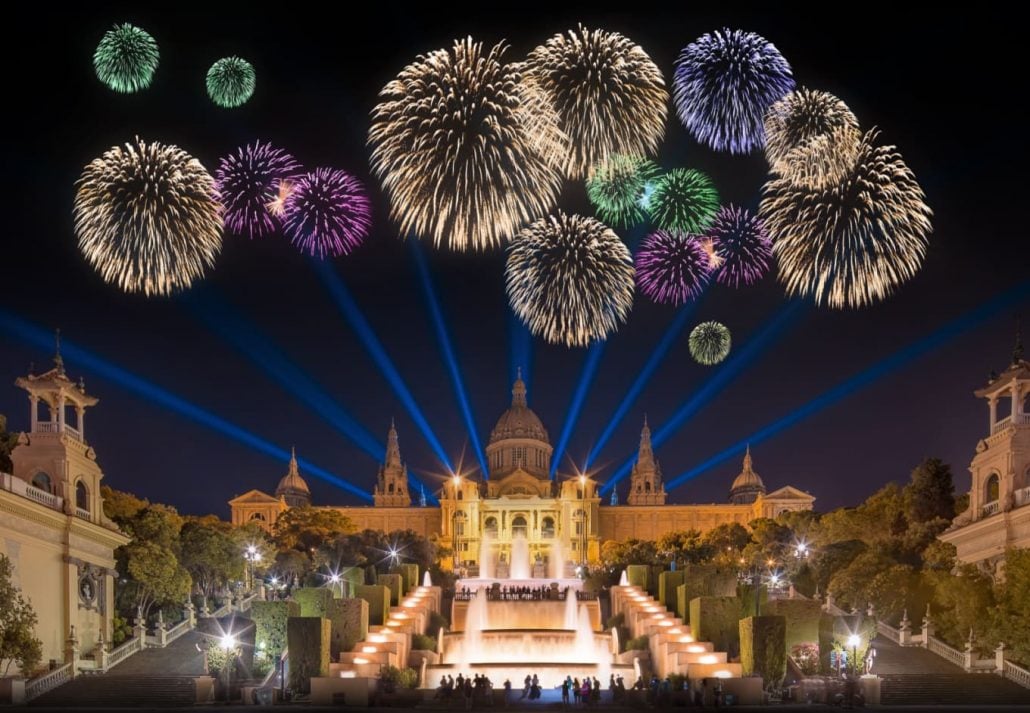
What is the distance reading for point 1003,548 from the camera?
67.6 m

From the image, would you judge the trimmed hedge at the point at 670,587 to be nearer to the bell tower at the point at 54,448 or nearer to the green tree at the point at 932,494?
the green tree at the point at 932,494

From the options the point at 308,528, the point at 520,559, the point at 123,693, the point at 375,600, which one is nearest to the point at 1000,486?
the point at 375,600

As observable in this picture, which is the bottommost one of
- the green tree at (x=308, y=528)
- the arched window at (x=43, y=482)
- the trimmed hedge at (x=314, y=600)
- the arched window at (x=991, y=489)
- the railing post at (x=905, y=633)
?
the railing post at (x=905, y=633)

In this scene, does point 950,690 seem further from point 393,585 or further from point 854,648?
point 393,585

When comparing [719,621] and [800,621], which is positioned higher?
[800,621]

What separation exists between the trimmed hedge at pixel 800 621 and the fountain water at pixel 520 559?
3436 inches

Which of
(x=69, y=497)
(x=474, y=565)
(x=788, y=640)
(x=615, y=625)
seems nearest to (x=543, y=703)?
(x=788, y=640)

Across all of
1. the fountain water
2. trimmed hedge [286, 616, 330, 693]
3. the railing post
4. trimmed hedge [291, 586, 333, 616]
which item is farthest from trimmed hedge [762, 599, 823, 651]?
the fountain water

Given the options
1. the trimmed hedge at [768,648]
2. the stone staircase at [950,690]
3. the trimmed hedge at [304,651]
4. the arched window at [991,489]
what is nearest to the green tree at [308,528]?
the arched window at [991,489]

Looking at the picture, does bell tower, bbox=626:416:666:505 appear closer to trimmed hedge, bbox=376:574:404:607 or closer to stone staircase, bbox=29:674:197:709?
trimmed hedge, bbox=376:574:404:607

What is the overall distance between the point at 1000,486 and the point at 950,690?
16641 millimetres

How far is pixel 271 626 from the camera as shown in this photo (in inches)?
2363

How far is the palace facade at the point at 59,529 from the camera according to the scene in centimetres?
6412

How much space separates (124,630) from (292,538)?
52224 mm
